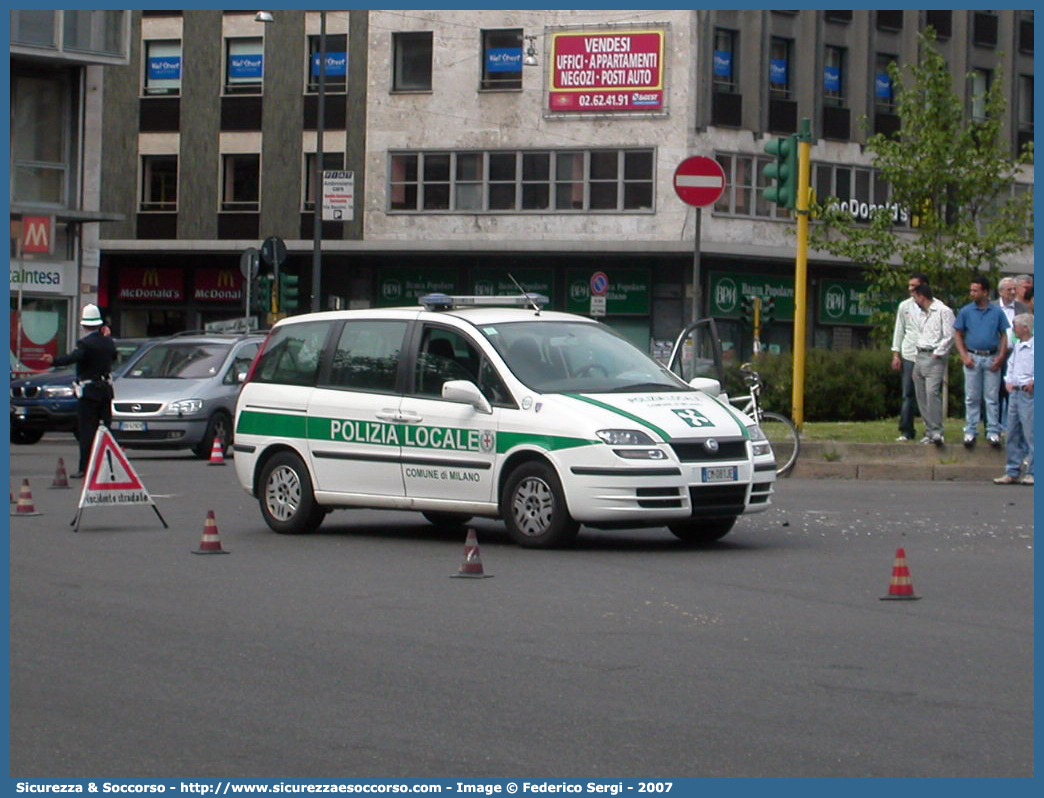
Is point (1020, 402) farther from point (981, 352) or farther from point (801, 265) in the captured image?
point (801, 265)

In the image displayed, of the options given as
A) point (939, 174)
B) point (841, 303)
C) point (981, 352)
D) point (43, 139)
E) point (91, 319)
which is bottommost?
point (981, 352)

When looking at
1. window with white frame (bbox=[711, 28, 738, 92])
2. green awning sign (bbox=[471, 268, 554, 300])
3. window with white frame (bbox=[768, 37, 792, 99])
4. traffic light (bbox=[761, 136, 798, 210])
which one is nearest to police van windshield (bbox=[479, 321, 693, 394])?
traffic light (bbox=[761, 136, 798, 210])

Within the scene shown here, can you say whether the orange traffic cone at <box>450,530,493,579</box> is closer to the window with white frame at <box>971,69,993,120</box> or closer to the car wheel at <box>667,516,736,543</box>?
the car wheel at <box>667,516,736,543</box>

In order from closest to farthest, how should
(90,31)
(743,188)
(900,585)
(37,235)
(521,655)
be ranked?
1. (521,655)
2. (900,585)
3. (37,235)
4. (90,31)
5. (743,188)

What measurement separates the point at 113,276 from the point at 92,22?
18.9 metres

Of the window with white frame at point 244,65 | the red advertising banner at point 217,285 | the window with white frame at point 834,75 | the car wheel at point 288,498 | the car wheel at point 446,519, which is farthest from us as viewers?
the red advertising banner at point 217,285

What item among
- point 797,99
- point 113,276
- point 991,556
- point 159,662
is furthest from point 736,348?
point 159,662

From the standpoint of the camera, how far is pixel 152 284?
2392 inches

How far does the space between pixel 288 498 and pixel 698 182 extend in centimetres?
1154

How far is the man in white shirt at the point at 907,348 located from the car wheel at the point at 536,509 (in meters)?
8.56

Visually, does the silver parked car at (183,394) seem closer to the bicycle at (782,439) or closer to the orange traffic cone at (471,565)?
the bicycle at (782,439)

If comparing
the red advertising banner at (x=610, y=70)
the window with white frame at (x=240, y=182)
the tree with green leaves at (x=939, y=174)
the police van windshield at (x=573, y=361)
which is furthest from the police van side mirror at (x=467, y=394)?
the window with white frame at (x=240, y=182)

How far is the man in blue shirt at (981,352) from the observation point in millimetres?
20703

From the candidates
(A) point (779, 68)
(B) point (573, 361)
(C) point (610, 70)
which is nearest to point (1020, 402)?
(B) point (573, 361)
